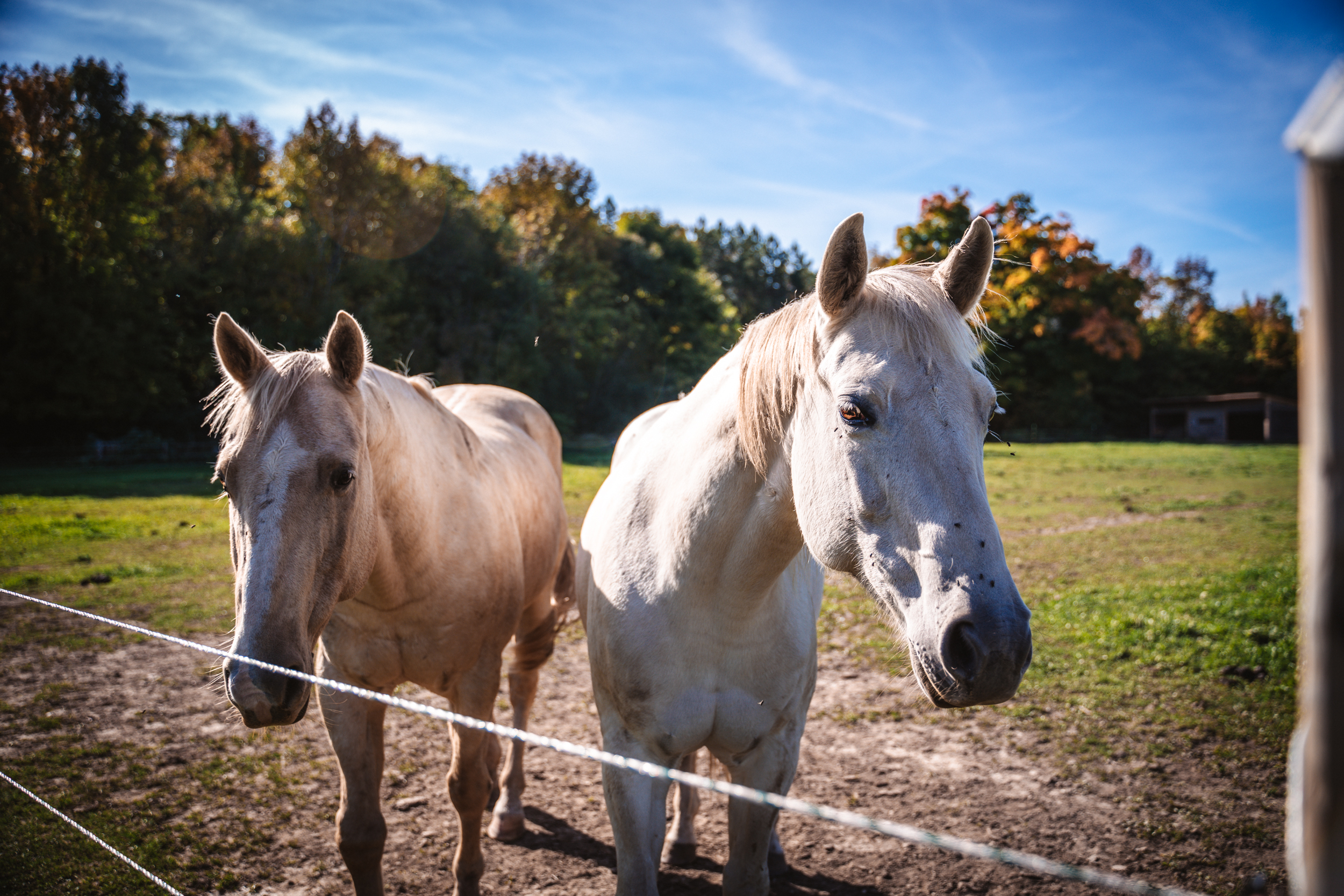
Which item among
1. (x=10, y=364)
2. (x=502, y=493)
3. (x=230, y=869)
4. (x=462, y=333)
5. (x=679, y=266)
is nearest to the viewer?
(x=230, y=869)

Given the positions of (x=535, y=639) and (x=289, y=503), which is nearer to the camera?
(x=289, y=503)

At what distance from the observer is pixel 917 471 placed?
154 centimetres

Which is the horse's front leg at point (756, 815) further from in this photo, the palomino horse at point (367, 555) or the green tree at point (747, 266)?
the green tree at point (747, 266)

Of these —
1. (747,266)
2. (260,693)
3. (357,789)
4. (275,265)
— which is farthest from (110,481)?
(747,266)

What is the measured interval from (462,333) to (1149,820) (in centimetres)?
2439

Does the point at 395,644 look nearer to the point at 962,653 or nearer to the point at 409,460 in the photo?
the point at 409,460

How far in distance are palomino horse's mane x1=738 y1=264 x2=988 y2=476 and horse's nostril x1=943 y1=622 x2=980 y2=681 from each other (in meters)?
0.62

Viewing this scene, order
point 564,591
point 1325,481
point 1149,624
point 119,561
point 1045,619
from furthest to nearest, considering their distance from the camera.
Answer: point 119,561
point 1045,619
point 1149,624
point 564,591
point 1325,481

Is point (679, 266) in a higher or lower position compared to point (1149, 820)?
higher

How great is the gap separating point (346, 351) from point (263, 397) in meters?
0.29

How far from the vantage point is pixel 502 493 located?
3410mm

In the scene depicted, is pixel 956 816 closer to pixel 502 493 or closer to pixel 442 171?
pixel 502 493

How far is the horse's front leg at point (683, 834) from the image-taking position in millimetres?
3379

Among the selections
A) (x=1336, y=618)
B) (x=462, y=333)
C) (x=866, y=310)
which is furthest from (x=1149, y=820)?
(x=462, y=333)
